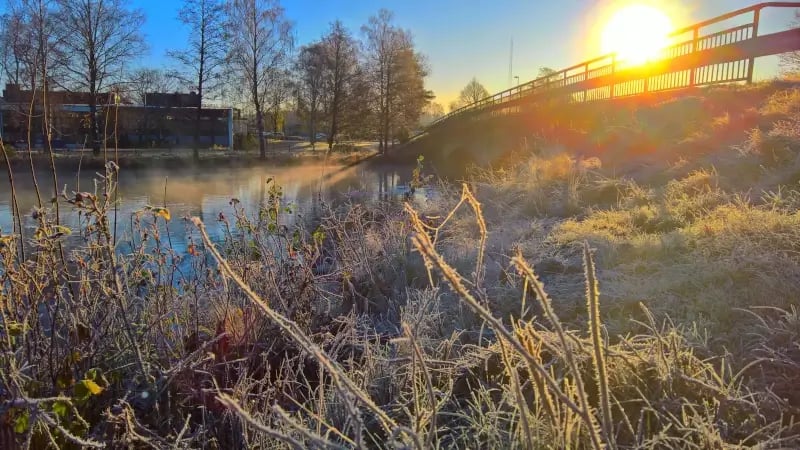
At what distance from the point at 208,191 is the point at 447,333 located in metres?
17.0

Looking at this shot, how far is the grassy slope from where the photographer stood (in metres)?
1.60

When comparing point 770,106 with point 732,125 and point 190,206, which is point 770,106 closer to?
point 732,125

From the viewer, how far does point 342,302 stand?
457 cm

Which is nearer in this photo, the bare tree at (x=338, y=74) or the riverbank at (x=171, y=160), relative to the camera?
the riverbank at (x=171, y=160)

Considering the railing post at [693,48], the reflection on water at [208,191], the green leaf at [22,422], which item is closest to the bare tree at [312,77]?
the reflection on water at [208,191]

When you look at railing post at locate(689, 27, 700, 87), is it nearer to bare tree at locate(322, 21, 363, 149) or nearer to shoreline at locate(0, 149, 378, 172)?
A: shoreline at locate(0, 149, 378, 172)

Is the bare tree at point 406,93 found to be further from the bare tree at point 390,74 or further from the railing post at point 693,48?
the railing post at point 693,48

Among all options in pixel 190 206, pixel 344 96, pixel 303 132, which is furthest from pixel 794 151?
pixel 303 132

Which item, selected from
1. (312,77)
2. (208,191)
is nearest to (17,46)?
(208,191)

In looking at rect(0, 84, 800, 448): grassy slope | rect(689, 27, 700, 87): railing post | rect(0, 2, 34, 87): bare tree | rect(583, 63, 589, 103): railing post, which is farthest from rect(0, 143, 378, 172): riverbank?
rect(0, 84, 800, 448): grassy slope

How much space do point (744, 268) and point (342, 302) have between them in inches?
114

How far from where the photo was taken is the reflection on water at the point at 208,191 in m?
11.3

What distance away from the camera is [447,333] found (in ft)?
11.4

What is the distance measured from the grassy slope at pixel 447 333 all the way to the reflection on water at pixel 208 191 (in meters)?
5.32
